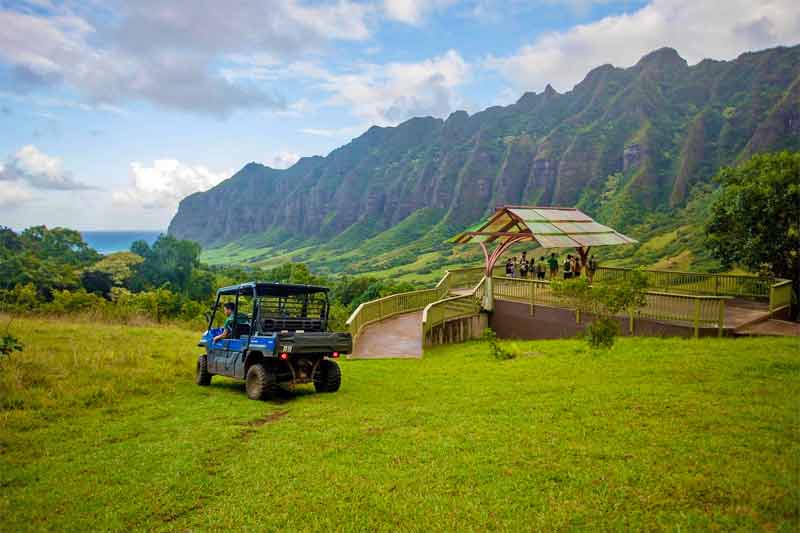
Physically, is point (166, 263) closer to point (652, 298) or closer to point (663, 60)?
point (652, 298)

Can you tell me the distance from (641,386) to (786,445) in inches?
134

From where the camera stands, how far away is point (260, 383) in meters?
10.3

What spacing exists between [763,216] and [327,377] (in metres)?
18.0

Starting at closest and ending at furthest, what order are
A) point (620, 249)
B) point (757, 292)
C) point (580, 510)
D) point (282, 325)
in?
1. point (580, 510)
2. point (282, 325)
3. point (757, 292)
4. point (620, 249)

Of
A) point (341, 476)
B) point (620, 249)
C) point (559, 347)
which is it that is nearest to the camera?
point (341, 476)

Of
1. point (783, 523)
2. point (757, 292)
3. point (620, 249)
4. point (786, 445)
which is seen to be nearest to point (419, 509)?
point (783, 523)

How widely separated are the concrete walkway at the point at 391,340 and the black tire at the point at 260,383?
23.5 ft

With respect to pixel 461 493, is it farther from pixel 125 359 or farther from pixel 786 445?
pixel 125 359

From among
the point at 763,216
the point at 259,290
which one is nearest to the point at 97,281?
the point at 259,290

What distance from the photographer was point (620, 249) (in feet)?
261

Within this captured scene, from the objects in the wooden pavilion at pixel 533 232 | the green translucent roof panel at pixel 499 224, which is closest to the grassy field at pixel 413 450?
the wooden pavilion at pixel 533 232

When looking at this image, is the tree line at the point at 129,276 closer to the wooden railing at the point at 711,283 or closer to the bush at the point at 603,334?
the wooden railing at the point at 711,283

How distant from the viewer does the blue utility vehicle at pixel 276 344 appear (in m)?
10.3

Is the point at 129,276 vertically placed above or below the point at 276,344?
above
